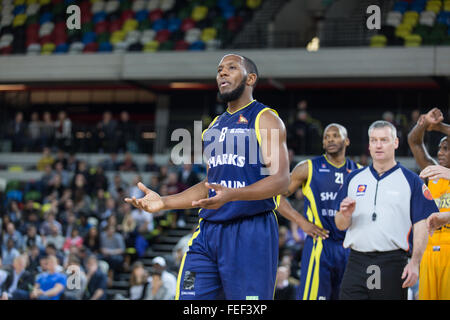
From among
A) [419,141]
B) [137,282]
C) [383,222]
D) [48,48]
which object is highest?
[48,48]

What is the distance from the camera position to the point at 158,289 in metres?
11.5

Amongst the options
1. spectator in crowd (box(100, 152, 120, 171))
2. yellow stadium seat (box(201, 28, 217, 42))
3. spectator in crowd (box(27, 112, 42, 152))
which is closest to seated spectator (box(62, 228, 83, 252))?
spectator in crowd (box(100, 152, 120, 171))

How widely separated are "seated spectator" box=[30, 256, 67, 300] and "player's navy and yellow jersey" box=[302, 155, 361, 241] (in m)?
5.34

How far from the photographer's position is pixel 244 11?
22.9 m

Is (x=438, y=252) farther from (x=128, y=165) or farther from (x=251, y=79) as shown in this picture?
(x=128, y=165)

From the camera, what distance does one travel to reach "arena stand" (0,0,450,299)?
1894 cm

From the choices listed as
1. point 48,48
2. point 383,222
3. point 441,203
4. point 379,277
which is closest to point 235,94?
point 383,222

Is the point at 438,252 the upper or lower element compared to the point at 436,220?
lower

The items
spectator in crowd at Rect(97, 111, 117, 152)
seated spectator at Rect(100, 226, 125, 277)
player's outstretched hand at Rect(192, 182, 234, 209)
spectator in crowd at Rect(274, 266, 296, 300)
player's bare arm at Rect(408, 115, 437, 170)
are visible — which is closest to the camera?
player's outstretched hand at Rect(192, 182, 234, 209)

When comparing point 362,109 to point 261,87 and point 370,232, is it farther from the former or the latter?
point 370,232

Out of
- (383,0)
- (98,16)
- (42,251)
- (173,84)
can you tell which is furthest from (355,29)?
(42,251)

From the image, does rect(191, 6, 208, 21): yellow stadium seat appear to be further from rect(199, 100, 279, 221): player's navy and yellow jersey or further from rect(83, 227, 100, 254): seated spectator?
rect(199, 100, 279, 221): player's navy and yellow jersey

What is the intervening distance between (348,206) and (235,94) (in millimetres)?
1442
